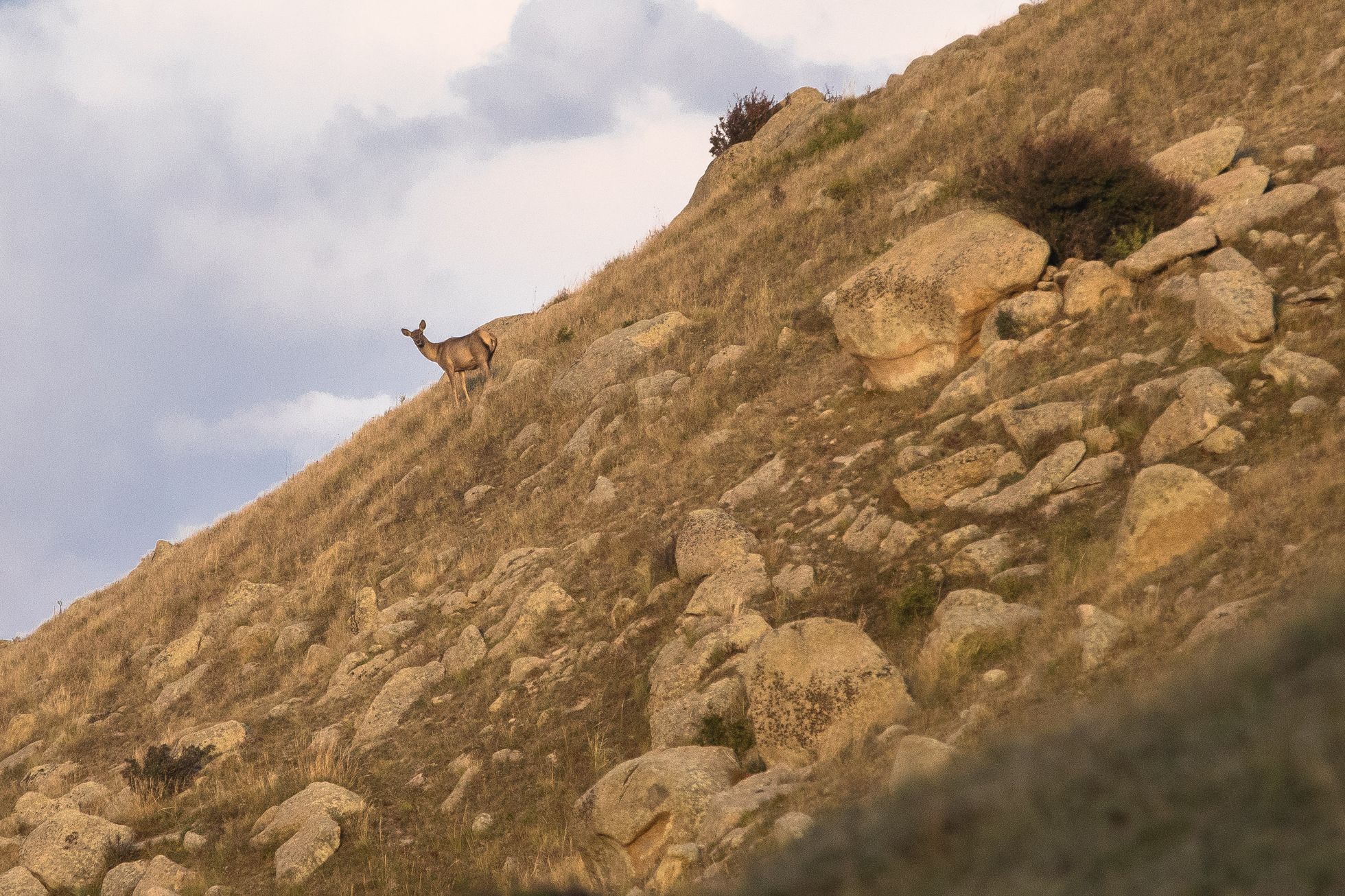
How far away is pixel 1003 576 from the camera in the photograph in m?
6.95

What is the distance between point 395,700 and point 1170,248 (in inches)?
357

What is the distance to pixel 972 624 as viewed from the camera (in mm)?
6387

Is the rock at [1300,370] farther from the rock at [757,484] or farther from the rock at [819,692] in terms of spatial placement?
the rock at [757,484]

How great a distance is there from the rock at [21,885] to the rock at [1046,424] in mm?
9607

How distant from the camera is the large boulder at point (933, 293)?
33.8 ft

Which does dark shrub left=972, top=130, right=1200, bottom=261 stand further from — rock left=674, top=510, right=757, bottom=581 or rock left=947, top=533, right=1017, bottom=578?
rock left=674, top=510, right=757, bottom=581

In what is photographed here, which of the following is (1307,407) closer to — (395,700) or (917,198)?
(395,700)

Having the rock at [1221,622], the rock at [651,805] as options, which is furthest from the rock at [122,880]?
the rock at [1221,622]

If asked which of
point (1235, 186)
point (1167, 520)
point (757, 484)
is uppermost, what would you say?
point (1235, 186)

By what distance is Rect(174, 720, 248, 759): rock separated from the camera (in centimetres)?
1116

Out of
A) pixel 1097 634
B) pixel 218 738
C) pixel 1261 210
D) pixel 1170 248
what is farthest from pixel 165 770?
pixel 1261 210

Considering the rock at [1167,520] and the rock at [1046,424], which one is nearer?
the rock at [1167,520]

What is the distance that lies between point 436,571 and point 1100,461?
8704mm

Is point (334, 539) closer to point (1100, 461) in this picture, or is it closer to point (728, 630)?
point (728, 630)
